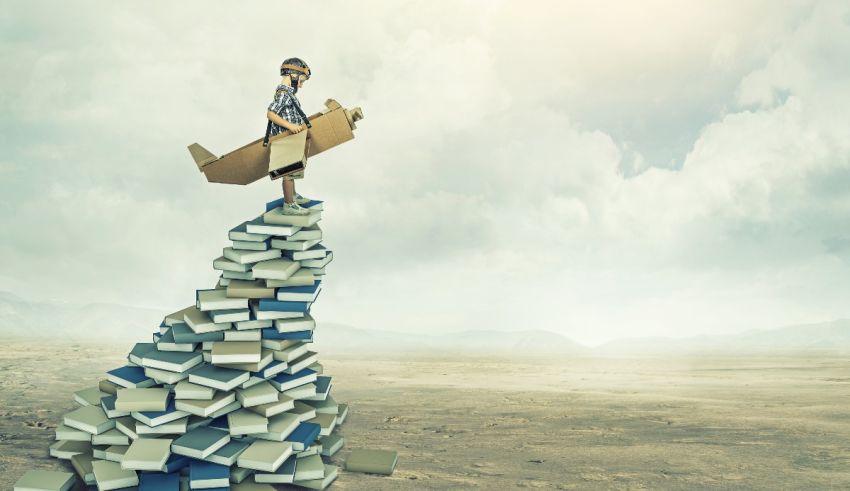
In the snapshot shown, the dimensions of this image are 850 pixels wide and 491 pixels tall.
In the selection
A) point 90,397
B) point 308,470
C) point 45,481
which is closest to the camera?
point 45,481

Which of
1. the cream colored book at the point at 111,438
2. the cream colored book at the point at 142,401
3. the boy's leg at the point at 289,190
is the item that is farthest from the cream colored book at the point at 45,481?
the boy's leg at the point at 289,190

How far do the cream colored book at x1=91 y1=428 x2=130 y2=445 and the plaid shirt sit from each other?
3.26m

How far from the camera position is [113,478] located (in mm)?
4930

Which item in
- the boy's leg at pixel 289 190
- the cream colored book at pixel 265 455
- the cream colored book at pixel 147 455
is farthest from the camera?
the boy's leg at pixel 289 190

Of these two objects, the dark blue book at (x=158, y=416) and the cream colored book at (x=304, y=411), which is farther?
the cream colored book at (x=304, y=411)

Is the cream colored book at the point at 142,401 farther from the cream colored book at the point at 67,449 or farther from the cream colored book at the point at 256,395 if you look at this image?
the cream colored book at the point at 67,449

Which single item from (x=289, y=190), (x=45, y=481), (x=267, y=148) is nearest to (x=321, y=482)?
(x=45, y=481)

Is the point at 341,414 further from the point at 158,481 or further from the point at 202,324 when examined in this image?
the point at 158,481

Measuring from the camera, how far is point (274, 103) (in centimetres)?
590

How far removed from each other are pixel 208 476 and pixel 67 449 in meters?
2.07

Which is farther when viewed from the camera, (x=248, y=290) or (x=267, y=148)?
(x=267, y=148)

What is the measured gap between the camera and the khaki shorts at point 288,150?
557 cm

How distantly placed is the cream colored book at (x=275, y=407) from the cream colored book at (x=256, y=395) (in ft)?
0.15

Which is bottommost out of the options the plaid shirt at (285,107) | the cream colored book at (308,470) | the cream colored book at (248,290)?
the cream colored book at (308,470)
